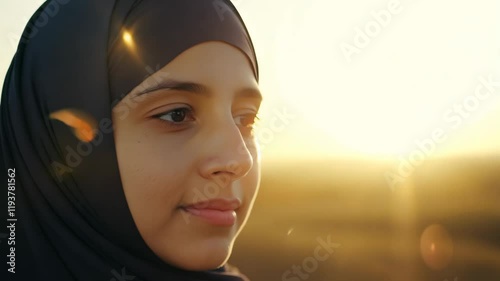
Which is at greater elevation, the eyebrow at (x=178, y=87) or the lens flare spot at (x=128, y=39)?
the lens flare spot at (x=128, y=39)

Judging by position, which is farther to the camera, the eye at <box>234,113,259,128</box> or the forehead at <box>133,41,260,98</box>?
the eye at <box>234,113,259,128</box>

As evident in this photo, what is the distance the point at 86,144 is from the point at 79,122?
2.1 inches

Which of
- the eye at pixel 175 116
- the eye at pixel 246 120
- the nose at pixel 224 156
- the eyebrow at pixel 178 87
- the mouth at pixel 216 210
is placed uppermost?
the eye at pixel 246 120

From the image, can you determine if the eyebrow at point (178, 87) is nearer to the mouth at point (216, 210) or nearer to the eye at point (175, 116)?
the eye at point (175, 116)

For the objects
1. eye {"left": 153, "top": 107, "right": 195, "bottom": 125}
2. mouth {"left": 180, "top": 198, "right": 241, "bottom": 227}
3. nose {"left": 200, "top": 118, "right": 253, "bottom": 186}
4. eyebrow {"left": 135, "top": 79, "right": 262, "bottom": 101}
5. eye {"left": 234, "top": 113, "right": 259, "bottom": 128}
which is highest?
eye {"left": 234, "top": 113, "right": 259, "bottom": 128}

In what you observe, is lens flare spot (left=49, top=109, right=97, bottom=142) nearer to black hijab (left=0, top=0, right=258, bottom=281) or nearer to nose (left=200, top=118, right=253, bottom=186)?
black hijab (left=0, top=0, right=258, bottom=281)

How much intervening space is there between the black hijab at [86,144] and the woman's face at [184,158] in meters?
0.03

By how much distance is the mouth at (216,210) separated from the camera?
1.18 meters

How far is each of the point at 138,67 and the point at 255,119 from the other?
34 cm

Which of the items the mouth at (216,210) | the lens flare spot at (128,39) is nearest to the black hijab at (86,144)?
the lens flare spot at (128,39)

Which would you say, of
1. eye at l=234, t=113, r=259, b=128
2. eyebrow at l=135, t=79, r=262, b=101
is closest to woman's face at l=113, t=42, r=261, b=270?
eyebrow at l=135, t=79, r=262, b=101

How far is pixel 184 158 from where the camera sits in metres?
1.17

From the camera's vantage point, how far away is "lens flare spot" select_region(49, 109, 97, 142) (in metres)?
1.21

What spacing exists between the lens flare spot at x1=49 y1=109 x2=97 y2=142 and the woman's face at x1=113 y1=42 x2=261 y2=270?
5cm
